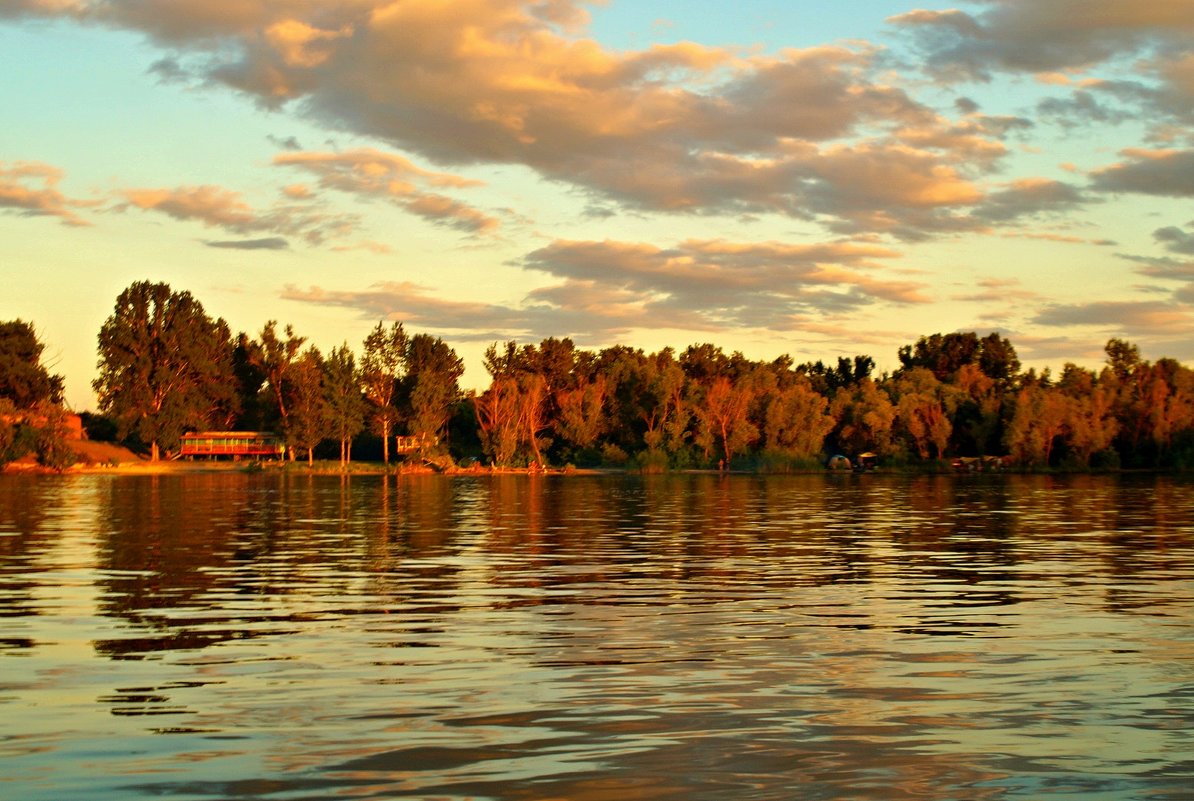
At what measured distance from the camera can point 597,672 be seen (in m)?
12.6

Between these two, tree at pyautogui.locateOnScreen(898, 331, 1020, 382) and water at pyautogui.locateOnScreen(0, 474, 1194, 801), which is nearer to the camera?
water at pyautogui.locateOnScreen(0, 474, 1194, 801)

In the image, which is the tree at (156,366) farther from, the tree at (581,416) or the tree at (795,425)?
the tree at (795,425)

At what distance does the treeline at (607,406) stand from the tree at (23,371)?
35.2 feet

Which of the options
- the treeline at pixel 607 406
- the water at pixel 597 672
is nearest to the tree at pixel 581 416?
the treeline at pixel 607 406

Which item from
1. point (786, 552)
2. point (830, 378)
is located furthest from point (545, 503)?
point (830, 378)

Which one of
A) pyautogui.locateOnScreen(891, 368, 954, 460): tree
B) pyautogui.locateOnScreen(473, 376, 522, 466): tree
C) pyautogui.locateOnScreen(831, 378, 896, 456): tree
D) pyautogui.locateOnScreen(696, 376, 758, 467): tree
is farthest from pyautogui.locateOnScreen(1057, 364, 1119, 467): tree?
pyautogui.locateOnScreen(473, 376, 522, 466): tree

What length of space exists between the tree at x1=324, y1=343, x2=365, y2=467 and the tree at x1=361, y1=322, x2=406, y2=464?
5.11 ft

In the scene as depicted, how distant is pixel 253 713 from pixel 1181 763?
7.61 m

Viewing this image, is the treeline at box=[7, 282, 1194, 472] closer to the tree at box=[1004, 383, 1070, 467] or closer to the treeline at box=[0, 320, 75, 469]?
the tree at box=[1004, 383, 1070, 467]

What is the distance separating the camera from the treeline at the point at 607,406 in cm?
12212

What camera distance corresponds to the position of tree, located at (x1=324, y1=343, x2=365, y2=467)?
126m

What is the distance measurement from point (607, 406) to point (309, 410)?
32.9m

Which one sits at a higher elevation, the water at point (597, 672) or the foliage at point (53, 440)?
the foliage at point (53, 440)

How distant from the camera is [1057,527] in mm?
38312
